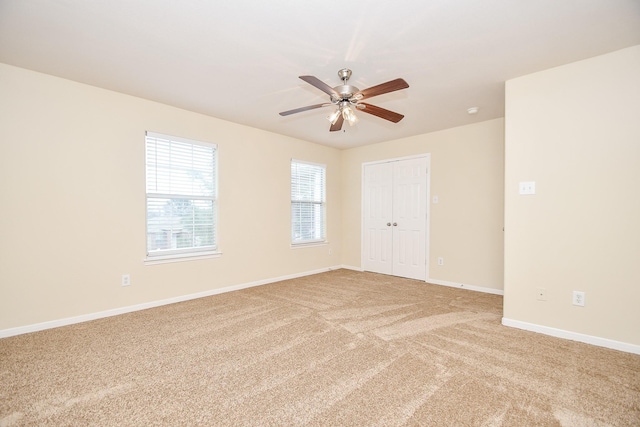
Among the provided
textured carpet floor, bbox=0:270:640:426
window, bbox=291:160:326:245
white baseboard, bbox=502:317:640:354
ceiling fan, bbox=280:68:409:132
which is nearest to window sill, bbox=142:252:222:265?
textured carpet floor, bbox=0:270:640:426

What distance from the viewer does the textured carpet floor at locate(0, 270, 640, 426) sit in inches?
63.2

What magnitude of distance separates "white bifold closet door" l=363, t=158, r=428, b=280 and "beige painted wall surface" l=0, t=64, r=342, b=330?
8.43 feet

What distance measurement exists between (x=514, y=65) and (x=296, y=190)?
3.52 meters

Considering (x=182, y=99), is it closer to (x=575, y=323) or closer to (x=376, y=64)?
(x=376, y=64)

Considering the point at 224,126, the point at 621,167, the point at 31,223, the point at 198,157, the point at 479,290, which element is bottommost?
the point at 479,290

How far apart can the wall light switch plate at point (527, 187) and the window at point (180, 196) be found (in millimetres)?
3701

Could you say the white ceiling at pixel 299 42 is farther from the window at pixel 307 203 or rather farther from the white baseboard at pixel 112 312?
the white baseboard at pixel 112 312

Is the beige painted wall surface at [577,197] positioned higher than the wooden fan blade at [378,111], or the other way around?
the wooden fan blade at [378,111]

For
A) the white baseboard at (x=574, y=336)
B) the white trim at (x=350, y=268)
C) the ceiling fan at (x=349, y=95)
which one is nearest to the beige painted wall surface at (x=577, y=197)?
the white baseboard at (x=574, y=336)

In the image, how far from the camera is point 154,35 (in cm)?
217

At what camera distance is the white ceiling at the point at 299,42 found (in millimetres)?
1885

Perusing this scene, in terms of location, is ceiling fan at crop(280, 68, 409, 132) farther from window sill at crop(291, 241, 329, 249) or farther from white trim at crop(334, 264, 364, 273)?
white trim at crop(334, 264, 364, 273)

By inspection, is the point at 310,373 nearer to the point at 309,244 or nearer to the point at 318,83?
the point at 318,83

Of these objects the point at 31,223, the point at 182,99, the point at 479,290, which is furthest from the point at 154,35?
the point at 479,290
